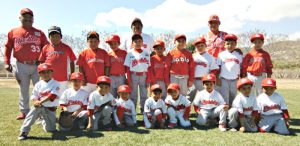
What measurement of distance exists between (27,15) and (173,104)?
4.15m

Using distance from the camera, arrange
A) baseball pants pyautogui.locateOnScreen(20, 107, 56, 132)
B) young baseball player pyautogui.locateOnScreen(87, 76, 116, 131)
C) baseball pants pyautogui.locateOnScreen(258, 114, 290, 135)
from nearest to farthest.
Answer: baseball pants pyautogui.locateOnScreen(20, 107, 56, 132) → baseball pants pyautogui.locateOnScreen(258, 114, 290, 135) → young baseball player pyautogui.locateOnScreen(87, 76, 116, 131)

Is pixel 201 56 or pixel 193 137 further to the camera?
pixel 201 56

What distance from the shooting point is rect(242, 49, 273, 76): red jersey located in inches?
286

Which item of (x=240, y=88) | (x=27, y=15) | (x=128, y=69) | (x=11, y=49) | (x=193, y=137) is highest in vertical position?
(x=27, y=15)

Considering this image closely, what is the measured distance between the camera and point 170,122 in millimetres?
6699

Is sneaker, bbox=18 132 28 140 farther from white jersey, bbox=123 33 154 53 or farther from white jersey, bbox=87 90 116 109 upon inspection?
white jersey, bbox=123 33 154 53

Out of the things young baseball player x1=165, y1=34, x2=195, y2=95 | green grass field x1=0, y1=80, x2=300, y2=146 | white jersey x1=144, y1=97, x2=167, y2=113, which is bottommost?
green grass field x1=0, y1=80, x2=300, y2=146

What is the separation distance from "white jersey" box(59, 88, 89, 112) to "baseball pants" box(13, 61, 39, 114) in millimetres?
1367

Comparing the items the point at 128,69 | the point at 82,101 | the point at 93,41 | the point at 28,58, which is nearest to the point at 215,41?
the point at 128,69

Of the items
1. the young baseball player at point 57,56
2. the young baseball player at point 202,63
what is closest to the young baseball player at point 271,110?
the young baseball player at point 202,63

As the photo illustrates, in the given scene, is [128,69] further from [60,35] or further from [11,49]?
[11,49]

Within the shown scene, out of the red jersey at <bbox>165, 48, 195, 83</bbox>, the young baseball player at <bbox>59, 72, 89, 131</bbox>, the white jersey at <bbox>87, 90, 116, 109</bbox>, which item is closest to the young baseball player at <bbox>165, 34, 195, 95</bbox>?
the red jersey at <bbox>165, 48, 195, 83</bbox>

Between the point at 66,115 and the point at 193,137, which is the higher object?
the point at 66,115

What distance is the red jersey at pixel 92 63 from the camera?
702 centimetres
